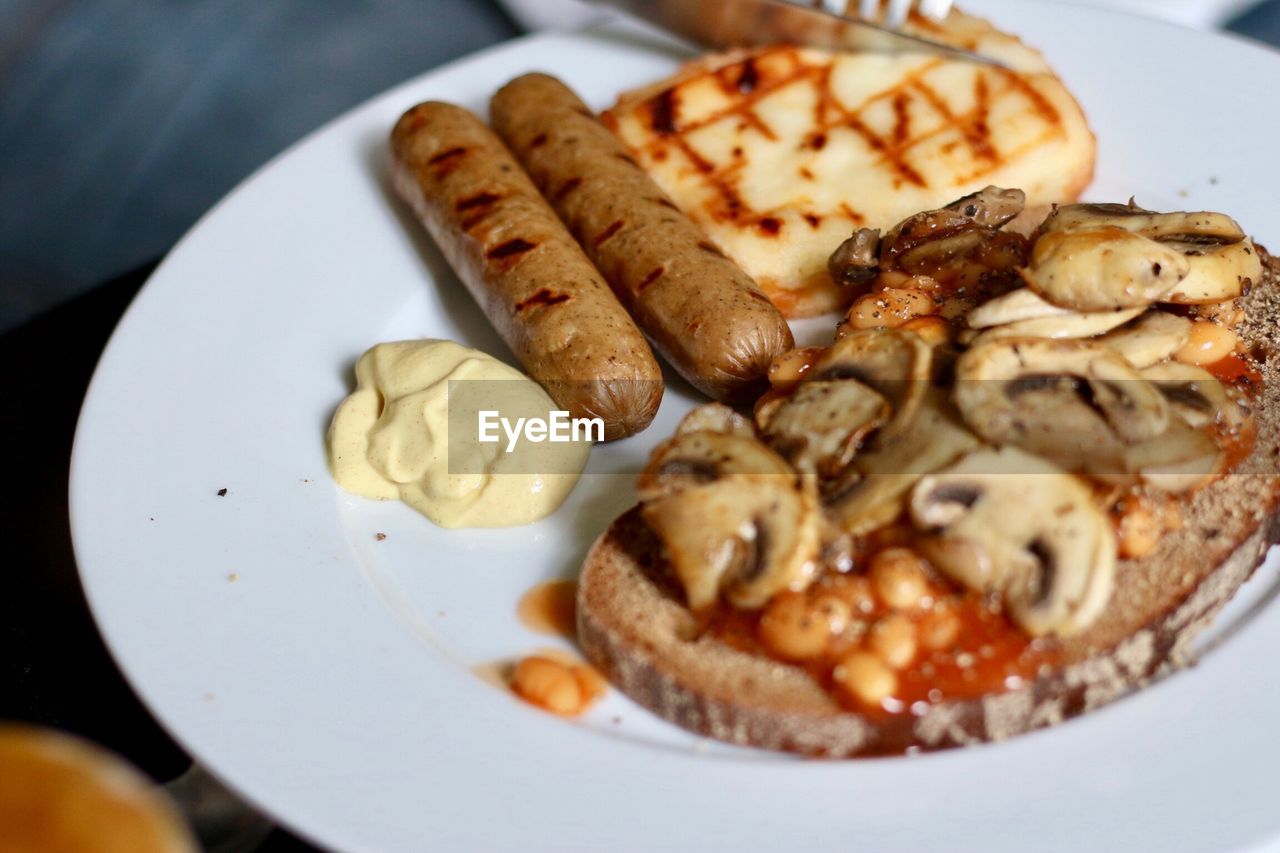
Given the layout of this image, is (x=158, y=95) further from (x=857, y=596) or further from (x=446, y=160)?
(x=857, y=596)

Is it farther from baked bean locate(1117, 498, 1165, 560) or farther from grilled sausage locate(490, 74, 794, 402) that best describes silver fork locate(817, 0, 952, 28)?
baked bean locate(1117, 498, 1165, 560)

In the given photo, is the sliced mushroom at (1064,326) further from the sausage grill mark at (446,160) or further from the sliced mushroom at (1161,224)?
the sausage grill mark at (446,160)

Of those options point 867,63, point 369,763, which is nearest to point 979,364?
point 369,763

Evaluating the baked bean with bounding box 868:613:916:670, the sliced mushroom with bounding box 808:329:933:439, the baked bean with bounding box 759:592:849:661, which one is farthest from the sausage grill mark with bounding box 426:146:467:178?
the baked bean with bounding box 868:613:916:670

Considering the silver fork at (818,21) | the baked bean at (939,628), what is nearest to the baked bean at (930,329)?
the baked bean at (939,628)

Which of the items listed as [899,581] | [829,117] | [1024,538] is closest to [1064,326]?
[1024,538]

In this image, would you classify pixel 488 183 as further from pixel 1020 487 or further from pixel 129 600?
pixel 1020 487
